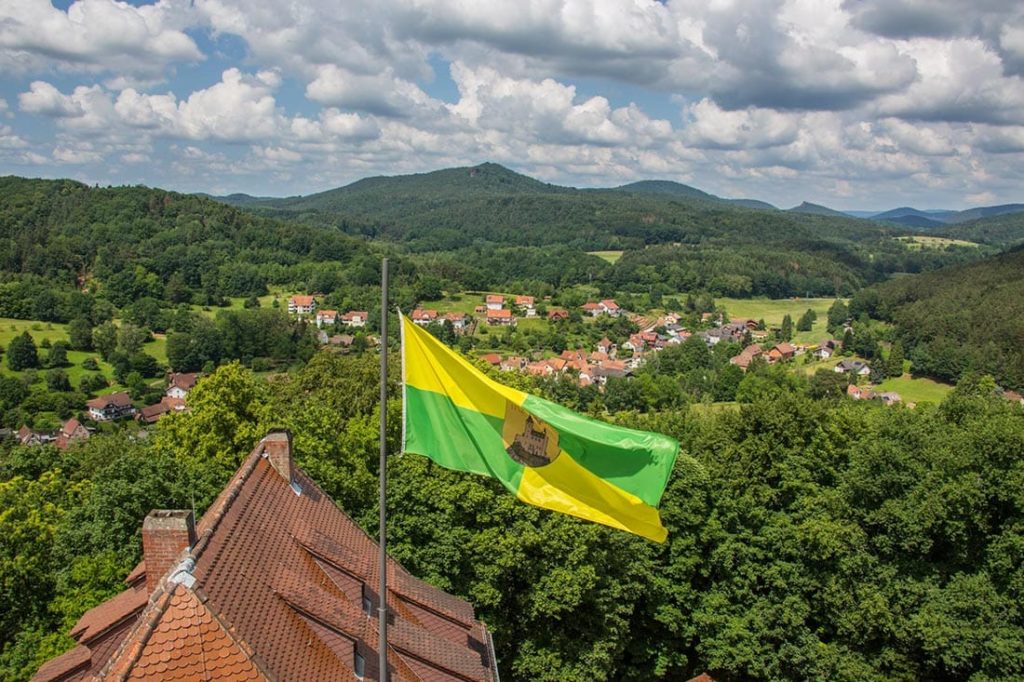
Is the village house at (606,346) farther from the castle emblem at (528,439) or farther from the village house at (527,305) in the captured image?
the castle emblem at (528,439)

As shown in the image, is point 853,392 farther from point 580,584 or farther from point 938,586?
point 580,584

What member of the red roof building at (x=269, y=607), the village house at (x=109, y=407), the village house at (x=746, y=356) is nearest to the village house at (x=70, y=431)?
the village house at (x=109, y=407)

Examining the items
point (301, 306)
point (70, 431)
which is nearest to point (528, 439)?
point (70, 431)

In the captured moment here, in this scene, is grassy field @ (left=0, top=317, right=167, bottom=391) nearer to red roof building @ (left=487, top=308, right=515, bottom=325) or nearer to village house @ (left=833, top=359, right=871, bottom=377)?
red roof building @ (left=487, top=308, right=515, bottom=325)

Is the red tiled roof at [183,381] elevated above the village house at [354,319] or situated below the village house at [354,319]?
below

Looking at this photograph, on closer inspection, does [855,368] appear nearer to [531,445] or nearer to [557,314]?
[557,314]

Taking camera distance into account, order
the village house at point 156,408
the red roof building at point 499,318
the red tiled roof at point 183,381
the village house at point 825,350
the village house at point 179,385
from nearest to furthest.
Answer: the village house at point 156,408 → the village house at point 179,385 → the red tiled roof at point 183,381 → the village house at point 825,350 → the red roof building at point 499,318

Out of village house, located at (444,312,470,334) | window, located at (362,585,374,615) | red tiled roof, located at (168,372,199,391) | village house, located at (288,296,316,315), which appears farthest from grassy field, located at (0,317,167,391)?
window, located at (362,585,374,615)
